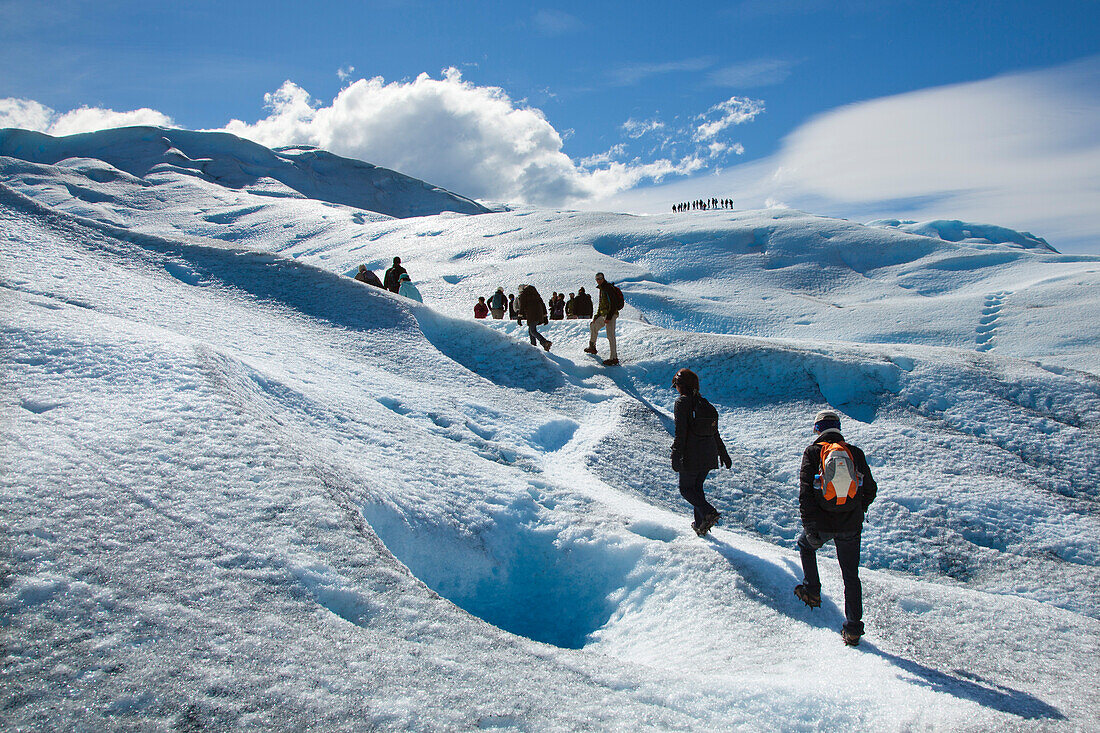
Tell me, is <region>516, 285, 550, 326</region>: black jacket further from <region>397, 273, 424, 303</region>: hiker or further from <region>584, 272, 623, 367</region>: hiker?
<region>397, 273, 424, 303</region>: hiker

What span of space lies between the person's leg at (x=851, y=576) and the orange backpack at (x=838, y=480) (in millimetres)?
327

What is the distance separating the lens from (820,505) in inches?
209

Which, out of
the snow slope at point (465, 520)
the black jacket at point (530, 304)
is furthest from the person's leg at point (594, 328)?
the black jacket at point (530, 304)

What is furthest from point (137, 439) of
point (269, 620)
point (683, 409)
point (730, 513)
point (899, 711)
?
point (730, 513)

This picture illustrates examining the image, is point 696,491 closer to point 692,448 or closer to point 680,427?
point 692,448

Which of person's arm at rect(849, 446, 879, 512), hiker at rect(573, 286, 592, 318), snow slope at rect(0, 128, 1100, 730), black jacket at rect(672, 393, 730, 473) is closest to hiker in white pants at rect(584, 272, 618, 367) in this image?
snow slope at rect(0, 128, 1100, 730)

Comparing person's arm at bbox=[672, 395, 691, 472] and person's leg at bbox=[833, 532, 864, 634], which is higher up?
person's arm at bbox=[672, 395, 691, 472]

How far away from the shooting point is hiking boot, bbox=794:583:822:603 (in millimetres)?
5867

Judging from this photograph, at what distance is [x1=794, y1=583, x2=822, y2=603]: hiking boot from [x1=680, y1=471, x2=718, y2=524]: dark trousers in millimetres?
1252

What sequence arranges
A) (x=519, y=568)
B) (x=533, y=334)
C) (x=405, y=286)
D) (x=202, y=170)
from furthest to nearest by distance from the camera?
(x=202, y=170)
(x=405, y=286)
(x=533, y=334)
(x=519, y=568)

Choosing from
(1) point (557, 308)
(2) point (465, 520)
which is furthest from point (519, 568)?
(1) point (557, 308)

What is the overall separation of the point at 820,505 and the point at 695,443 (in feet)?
5.88

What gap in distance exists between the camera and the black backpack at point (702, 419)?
22.5 feet

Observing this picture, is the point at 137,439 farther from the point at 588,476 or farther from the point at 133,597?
the point at 588,476
